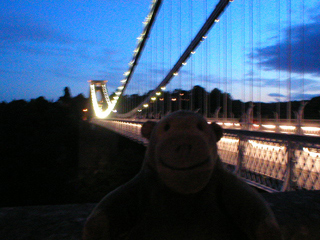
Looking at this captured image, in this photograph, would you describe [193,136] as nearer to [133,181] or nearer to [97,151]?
[133,181]

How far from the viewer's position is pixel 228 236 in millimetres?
903

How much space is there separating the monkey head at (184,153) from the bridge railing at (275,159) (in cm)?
165

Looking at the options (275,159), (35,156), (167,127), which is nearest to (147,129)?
(167,127)

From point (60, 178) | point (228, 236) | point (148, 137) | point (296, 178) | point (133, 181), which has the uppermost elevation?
point (148, 137)

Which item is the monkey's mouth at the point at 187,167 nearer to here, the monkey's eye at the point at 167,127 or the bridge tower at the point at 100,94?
the monkey's eye at the point at 167,127

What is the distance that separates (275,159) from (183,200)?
117 inches

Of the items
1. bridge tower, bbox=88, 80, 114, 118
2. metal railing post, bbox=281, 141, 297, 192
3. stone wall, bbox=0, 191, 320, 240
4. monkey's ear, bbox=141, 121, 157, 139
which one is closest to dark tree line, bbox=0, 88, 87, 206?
metal railing post, bbox=281, 141, 297, 192

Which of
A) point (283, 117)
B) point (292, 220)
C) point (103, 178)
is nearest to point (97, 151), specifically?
point (103, 178)

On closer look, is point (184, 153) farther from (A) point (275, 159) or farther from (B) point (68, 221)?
(A) point (275, 159)

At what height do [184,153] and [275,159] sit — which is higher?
[184,153]

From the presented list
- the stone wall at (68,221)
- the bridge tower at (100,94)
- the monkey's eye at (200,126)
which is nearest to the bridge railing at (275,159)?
the stone wall at (68,221)

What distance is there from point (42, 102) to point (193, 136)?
2015 cm

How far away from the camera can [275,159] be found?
141 inches

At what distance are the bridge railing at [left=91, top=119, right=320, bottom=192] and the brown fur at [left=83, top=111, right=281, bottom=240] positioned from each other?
1645 mm
